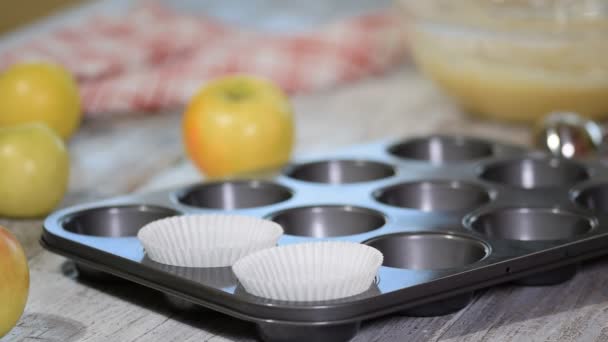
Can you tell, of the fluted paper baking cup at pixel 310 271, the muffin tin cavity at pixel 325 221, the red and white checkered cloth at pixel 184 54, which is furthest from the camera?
the red and white checkered cloth at pixel 184 54

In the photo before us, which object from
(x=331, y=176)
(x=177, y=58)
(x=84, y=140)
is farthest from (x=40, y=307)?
(x=177, y=58)

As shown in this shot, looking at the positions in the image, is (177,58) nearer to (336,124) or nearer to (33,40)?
(33,40)

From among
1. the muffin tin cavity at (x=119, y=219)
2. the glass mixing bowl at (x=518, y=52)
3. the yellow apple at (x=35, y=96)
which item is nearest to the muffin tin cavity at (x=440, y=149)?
the glass mixing bowl at (x=518, y=52)

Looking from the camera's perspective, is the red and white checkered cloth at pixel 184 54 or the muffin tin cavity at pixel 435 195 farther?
the red and white checkered cloth at pixel 184 54

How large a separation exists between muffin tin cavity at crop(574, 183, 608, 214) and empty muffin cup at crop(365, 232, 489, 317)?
0.21 metres

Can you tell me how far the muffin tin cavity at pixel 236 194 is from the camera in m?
1.19

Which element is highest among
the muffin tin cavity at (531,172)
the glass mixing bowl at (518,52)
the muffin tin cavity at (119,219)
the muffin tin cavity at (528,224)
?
the glass mixing bowl at (518,52)

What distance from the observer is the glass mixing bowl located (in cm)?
156

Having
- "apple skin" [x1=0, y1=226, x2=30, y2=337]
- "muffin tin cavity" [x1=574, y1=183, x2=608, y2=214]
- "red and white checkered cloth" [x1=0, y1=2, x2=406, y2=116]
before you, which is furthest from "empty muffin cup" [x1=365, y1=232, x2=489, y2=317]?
"red and white checkered cloth" [x1=0, y1=2, x2=406, y2=116]

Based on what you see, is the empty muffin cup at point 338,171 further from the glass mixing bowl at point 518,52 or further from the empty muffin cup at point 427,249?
the glass mixing bowl at point 518,52

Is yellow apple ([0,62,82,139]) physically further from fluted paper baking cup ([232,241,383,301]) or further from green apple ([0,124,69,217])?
fluted paper baking cup ([232,241,383,301])

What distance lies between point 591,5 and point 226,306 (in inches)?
40.7

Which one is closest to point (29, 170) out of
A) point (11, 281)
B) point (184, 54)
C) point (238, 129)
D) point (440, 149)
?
point (238, 129)

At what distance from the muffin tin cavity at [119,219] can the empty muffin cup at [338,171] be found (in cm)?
23
